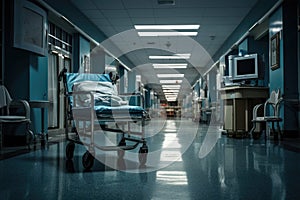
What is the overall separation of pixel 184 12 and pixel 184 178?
6.05m

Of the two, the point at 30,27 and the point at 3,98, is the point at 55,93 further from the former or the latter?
the point at 3,98

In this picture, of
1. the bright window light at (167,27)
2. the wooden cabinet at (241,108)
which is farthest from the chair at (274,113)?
the bright window light at (167,27)

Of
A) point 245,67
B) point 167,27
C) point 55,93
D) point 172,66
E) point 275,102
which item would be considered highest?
point 167,27

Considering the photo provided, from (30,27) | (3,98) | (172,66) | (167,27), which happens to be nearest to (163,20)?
(167,27)

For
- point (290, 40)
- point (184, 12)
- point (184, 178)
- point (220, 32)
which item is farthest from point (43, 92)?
point (220, 32)

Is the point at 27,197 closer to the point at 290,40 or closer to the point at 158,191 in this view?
the point at 158,191

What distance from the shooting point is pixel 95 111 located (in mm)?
3283

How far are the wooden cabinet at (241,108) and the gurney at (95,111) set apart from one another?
10.5 ft

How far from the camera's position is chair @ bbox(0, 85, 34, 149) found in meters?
4.67

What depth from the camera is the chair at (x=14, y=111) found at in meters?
4.67

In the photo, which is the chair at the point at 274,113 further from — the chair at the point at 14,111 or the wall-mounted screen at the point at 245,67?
the chair at the point at 14,111

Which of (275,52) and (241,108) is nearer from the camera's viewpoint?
(241,108)

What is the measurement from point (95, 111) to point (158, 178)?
954mm

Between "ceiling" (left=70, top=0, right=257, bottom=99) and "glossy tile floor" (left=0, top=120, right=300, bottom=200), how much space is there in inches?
176
